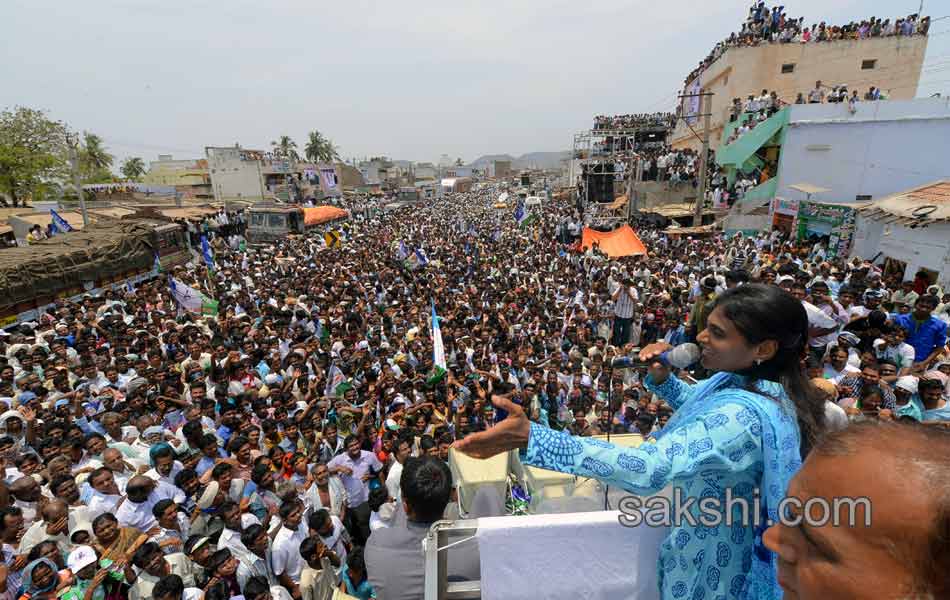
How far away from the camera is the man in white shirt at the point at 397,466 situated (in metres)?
3.91

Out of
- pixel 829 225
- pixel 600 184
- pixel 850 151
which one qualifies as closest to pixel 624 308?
pixel 829 225

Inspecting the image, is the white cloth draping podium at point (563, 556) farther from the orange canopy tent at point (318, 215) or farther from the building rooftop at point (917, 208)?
the orange canopy tent at point (318, 215)

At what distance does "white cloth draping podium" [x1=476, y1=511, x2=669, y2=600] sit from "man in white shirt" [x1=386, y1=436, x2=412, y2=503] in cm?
245

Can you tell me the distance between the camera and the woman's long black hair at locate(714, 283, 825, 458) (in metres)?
1.35

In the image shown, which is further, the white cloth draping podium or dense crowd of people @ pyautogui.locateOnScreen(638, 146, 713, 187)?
dense crowd of people @ pyautogui.locateOnScreen(638, 146, 713, 187)

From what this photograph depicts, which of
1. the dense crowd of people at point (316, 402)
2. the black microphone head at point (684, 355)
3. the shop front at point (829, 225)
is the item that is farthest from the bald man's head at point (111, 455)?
the shop front at point (829, 225)

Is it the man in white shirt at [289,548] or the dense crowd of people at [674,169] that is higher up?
the dense crowd of people at [674,169]

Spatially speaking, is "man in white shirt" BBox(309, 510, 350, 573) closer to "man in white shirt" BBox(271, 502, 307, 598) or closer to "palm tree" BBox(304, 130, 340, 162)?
"man in white shirt" BBox(271, 502, 307, 598)

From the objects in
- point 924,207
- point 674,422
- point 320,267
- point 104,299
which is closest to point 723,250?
point 924,207

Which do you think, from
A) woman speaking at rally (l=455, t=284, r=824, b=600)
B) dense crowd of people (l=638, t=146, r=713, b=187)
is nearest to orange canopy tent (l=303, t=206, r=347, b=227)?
dense crowd of people (l=638, t=146, r=713, b=187)

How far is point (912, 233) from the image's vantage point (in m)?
10.1

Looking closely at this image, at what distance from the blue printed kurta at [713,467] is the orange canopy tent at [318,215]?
84.2ft

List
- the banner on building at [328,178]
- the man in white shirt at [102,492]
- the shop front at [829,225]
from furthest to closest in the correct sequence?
the banner on building at [328,178], the shop front at [829,225], the man in white shirt at [102,492]

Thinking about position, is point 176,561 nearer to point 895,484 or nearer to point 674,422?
point 674,422
